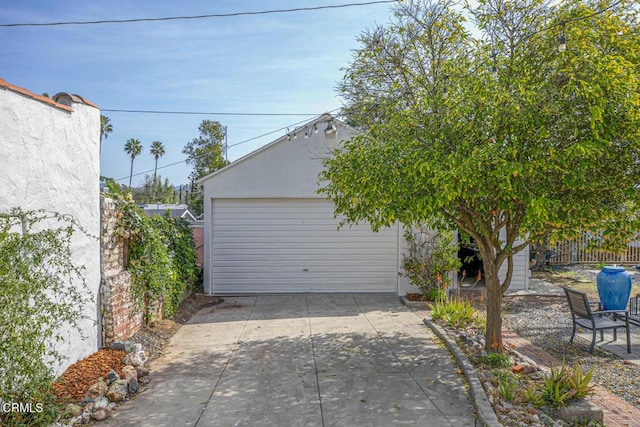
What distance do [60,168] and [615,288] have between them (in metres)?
8.90

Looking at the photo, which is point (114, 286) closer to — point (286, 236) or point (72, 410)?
point (72, 410)

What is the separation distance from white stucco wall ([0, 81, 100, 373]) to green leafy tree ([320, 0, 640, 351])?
3207 mm

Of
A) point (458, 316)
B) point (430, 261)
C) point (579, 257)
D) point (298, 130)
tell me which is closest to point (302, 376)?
point (458, 316)

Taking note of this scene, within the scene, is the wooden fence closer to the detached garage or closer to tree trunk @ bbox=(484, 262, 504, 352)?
the detached garage

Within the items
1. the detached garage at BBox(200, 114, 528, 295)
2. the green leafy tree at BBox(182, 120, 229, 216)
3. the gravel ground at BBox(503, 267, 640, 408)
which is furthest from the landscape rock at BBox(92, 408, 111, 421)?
the green leafy tree at BBox(182, 120, 229, 216)

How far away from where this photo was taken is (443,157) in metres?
4.78

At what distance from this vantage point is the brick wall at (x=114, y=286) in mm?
5605

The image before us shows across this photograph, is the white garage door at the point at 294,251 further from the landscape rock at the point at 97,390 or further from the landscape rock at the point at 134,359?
the landscape rock at the point at 97,390

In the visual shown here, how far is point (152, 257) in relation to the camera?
7047mm

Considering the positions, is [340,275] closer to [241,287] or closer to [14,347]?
[241,287]

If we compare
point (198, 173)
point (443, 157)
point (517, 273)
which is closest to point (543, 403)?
point (443, 157)

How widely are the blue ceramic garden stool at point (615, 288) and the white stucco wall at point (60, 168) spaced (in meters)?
8.35

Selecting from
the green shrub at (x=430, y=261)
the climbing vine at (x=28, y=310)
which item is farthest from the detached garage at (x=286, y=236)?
the climbing vine at (x=28, y=310)

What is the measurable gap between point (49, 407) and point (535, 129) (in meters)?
5.45
